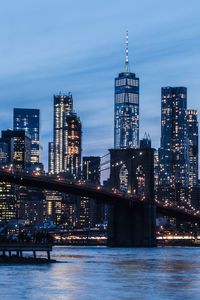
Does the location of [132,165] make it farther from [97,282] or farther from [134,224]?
[97,282]

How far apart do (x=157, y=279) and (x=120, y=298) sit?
1296 centimetres

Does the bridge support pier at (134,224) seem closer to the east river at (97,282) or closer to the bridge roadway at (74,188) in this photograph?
the bridge roadway at (74,188)

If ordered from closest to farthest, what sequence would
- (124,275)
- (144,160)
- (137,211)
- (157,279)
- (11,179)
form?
(157,279)
(124,275)
(11,179)
(137,211)
(144,160)

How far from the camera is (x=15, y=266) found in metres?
64.2

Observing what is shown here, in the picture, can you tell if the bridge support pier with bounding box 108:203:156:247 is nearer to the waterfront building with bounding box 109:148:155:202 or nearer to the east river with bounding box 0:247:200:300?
the waterfront building with bounding box 109:148:155:202

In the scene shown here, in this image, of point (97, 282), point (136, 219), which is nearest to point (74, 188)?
point (136, 219)

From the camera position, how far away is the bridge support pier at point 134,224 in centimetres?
13200

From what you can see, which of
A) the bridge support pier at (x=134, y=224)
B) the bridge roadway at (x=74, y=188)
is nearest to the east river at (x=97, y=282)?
the bridge roadway at (x=74, y=188)

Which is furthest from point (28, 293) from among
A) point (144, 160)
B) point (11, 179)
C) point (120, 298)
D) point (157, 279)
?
point (144, 160)

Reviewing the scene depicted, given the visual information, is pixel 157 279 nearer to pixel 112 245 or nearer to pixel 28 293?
pixel 28 293

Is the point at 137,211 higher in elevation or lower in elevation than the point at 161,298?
higher

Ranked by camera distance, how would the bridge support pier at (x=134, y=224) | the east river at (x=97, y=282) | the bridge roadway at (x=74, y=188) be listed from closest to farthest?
the east river at (x=97, y=282) → the bridge roadway at (x=74, y=188) → the bridge support pier at (x=134, y=224)

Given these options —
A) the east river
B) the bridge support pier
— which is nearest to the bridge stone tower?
the bridge support pier

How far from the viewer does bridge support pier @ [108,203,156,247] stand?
132000 mm
